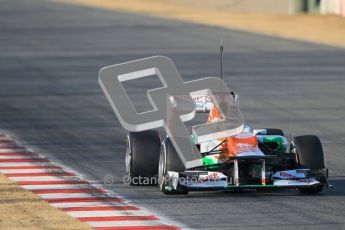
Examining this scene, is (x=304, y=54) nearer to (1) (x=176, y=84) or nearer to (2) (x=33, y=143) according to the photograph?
(1) (x=176, y=84)

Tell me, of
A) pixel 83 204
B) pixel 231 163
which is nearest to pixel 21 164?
pixel 83 204

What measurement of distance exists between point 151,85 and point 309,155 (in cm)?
1430

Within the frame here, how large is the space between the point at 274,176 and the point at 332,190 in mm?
1035

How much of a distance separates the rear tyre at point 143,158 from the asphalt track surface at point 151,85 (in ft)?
0.59

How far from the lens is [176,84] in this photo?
29.4 m

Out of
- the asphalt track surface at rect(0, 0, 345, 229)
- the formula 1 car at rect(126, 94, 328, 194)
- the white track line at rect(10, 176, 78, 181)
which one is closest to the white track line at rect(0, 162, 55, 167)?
the asphalt track surface at rect(0, 0, 345, 229)

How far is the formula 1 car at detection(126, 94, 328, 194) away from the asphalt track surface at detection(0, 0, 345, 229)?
21cm

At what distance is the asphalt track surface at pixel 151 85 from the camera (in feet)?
46.2

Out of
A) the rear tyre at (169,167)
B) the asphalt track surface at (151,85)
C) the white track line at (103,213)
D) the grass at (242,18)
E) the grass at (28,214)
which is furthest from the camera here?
the grass at (242,18)

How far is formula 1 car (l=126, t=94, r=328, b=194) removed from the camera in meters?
14.4

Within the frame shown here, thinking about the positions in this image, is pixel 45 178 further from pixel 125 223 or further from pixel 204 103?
pixel 125 223

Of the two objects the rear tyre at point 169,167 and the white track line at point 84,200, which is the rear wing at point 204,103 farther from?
the white track line at point 84,200

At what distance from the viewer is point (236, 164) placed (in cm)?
1442

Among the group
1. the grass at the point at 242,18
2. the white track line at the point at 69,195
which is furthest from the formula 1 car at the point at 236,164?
the grass at the point at 242,18
